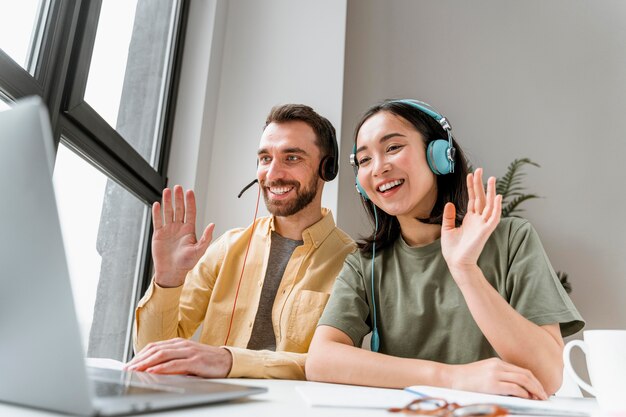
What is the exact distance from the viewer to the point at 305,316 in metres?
1.42

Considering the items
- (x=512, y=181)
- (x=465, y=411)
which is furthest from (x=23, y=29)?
(x=512, y=181)

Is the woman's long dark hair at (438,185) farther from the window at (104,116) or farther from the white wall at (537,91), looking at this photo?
the white wall at (537,91)

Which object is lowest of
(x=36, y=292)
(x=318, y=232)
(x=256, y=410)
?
(x=256, y=410)

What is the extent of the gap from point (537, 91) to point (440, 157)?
2.09 m

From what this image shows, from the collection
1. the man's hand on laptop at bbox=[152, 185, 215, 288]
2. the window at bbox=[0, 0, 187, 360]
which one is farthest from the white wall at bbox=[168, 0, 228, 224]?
the man's hand on laptop at bbox=[152, 185, 215, 288]

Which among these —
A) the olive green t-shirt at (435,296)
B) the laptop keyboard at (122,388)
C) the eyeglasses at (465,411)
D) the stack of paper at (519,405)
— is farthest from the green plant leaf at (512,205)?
the laptop keyboard at (122,388)

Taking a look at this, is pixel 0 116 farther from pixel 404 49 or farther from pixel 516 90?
pixel 516 90

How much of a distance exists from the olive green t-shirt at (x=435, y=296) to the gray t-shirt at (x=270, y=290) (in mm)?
336

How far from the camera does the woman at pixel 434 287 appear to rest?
0.98 metres

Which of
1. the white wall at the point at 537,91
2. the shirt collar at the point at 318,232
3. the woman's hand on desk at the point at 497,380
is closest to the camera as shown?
the woman's hand on desk at the point at 497,380

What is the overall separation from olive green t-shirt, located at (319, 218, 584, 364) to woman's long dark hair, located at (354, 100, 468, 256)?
3.1 inches

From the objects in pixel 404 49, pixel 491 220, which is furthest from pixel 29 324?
pixel 404 49

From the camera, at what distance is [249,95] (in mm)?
2381

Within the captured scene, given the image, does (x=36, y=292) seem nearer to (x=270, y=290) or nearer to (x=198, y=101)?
(x=270, y=290)
